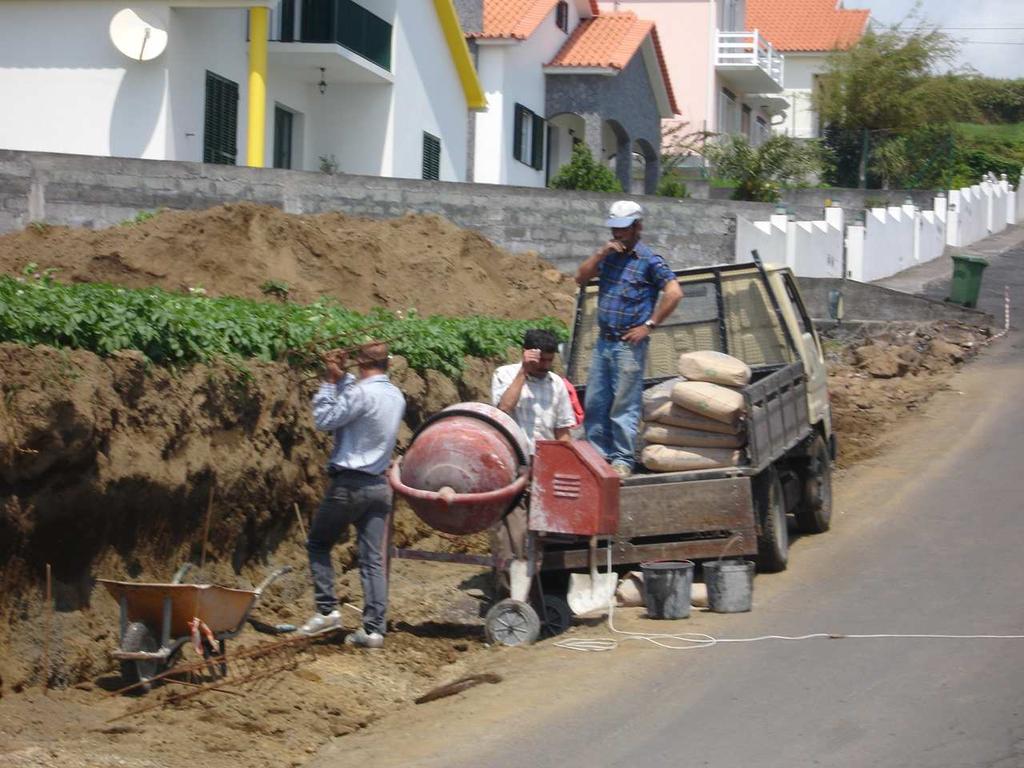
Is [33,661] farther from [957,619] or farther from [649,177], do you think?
[649,177]

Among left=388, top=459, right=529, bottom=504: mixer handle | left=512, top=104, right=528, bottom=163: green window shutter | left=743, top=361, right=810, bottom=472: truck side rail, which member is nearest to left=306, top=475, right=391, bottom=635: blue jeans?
left=388, top=459, right=529, bottom=504: mixer handle

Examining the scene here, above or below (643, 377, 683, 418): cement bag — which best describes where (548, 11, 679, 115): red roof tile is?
above

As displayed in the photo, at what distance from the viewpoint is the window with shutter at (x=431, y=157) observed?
29375 mm

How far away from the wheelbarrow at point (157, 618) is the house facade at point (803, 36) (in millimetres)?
48905

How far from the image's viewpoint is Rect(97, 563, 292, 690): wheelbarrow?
7945 mm

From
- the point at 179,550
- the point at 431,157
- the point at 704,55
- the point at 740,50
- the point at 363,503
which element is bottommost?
the point at 179,550

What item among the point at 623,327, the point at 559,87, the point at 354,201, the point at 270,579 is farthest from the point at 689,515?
the point at 559,87

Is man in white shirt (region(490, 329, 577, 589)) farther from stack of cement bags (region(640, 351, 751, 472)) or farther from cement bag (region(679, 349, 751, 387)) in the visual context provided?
cement bag (region(679, 349, 751, 387))

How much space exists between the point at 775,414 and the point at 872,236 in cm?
1912

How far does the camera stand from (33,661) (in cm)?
823

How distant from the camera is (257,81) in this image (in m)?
23.5

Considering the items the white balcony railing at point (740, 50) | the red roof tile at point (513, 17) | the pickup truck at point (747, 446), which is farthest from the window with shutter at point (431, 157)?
the white balcony railing at point (740, 50)

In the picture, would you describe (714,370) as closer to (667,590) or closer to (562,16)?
(667,590)

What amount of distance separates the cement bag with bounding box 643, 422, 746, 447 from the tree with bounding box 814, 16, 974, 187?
111 feet
